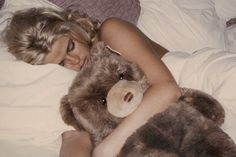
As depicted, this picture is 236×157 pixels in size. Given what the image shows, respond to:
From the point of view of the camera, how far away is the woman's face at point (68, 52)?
4.88ft

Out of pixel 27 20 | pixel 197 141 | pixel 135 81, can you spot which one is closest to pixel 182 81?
pixel 135 81

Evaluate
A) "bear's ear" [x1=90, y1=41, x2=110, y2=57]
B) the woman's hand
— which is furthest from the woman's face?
the woman's hand

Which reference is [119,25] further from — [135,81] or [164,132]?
[164,132]

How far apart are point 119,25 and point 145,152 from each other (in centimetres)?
53

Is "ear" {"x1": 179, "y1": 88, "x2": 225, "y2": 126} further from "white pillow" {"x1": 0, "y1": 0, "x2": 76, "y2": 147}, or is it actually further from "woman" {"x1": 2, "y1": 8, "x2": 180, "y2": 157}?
"white pillow" {"x1": 0, "y1": 0, "x2": 76, "y2": 147}

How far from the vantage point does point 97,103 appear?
1.24 meters

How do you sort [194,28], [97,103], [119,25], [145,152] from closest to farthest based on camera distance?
[145,152], [97,103], [119,25], [194,28]

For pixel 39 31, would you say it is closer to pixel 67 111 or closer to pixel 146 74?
pixel 67 111

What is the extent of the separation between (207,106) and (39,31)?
0.68 metres

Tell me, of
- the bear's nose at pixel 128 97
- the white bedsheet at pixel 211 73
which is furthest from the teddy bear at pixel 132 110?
the white bedsheet at pixel 211 73

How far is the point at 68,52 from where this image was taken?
1.50 m

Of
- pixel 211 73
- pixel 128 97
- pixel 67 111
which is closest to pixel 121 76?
pixel 128 97

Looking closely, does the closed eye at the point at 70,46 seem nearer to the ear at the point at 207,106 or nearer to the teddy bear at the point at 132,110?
the teddy bear at the point at 132,110

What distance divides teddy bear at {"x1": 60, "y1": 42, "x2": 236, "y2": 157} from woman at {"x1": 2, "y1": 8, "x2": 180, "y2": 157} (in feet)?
0.13
